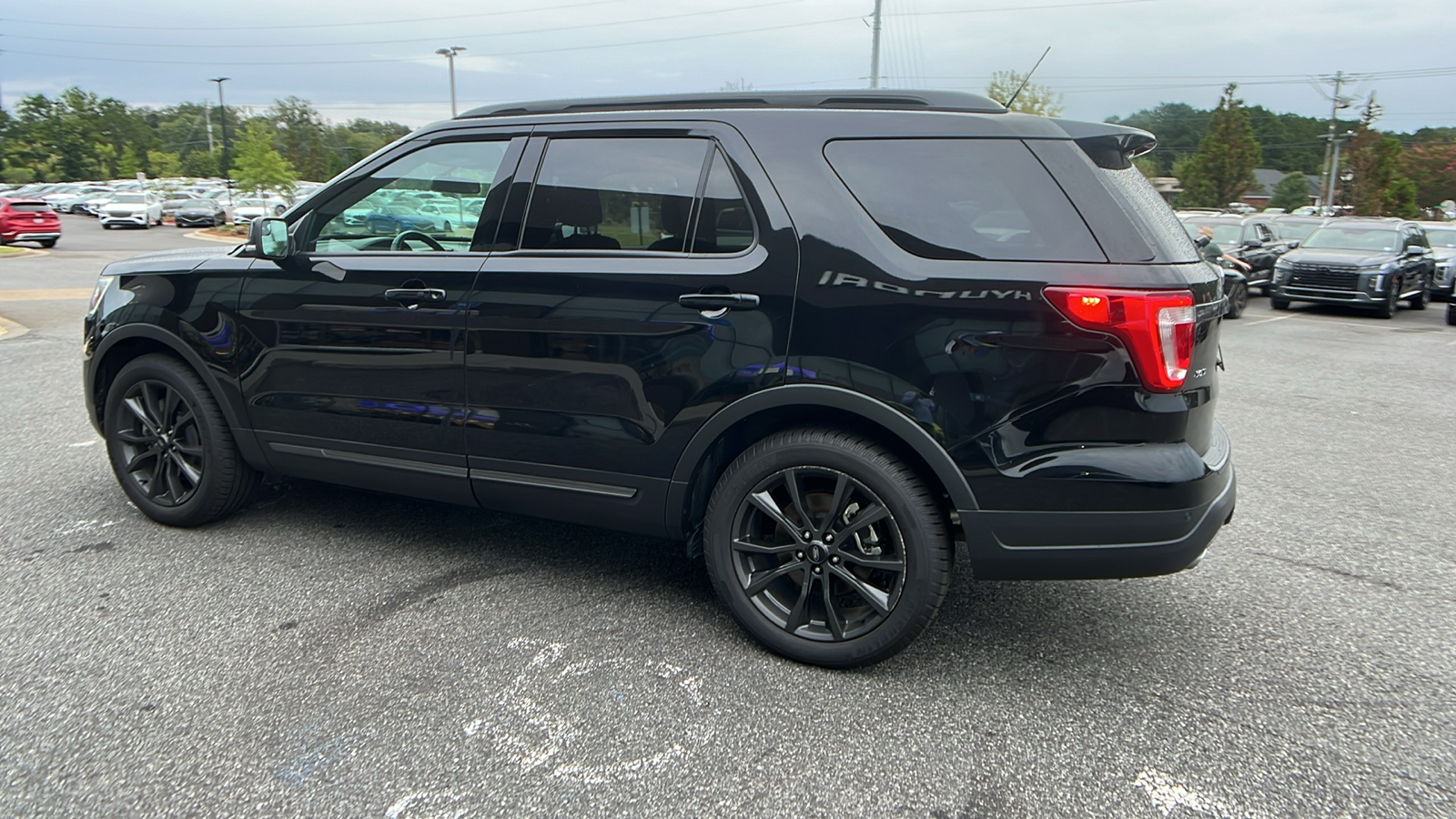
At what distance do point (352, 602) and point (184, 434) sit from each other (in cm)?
143

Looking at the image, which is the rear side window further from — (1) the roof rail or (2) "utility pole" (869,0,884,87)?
(2) "utility pole" (869,0,884,87)

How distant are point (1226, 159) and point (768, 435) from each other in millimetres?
62072

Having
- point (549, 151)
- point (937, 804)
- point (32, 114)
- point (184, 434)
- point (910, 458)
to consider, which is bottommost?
point (937, 804)

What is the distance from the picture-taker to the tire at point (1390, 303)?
16781mm

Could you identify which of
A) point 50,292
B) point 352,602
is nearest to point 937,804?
point 352,602

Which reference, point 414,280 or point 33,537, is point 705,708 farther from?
point 33,537

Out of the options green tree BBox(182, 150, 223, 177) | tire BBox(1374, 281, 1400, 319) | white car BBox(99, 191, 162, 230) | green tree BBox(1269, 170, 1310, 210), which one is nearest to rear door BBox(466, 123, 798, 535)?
tire BBox(1374, 281, 1400, 319)

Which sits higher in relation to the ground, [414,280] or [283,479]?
[414,280]

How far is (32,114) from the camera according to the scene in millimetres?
82312

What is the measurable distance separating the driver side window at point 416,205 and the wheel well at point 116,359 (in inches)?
41.3

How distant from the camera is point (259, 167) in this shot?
4009cm

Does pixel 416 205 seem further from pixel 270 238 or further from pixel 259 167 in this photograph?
pixel 259 167

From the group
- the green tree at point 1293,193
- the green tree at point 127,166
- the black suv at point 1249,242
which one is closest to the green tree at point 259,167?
the black suv at point 1249,242

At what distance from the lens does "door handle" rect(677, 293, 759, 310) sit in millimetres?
3096
